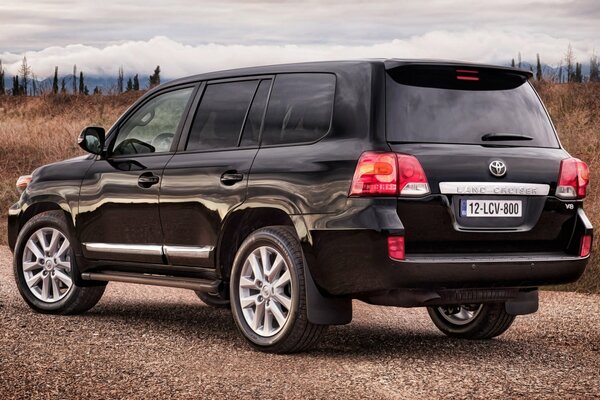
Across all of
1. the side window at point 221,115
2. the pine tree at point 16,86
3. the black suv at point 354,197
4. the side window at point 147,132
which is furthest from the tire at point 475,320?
the pine tree at point 16,86

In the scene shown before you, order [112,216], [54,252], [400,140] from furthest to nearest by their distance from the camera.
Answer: [54,252]
[112,216]
[400,140]

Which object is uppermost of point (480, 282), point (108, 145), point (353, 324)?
point (108, 145)

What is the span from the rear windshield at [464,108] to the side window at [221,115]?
1300mm

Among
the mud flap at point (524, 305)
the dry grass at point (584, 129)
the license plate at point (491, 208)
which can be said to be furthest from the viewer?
the dry grass at point (584, 129)

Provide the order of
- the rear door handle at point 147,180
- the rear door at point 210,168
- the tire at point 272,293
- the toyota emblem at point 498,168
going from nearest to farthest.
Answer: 1. the toyota emblem at point 498,168
2. the tire at point 272,293
3. the rear door at point 210,168
4. the rear door handle at point 147,180

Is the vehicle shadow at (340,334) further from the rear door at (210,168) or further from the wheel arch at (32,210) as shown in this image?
the wheel arch at (32,210)

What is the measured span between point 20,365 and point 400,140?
2633 mm

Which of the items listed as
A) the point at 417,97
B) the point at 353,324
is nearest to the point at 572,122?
the point at 353,324

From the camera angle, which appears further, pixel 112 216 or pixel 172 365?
pixel 112 216

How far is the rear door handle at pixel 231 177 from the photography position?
7.23 m

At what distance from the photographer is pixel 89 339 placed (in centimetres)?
765

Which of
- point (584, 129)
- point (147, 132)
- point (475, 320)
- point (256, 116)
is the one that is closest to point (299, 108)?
point (256, 116)

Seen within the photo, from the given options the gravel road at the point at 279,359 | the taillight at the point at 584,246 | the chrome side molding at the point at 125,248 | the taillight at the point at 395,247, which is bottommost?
the gravel road at the point at 279,359

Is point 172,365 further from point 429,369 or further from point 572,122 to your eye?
point 572,122
